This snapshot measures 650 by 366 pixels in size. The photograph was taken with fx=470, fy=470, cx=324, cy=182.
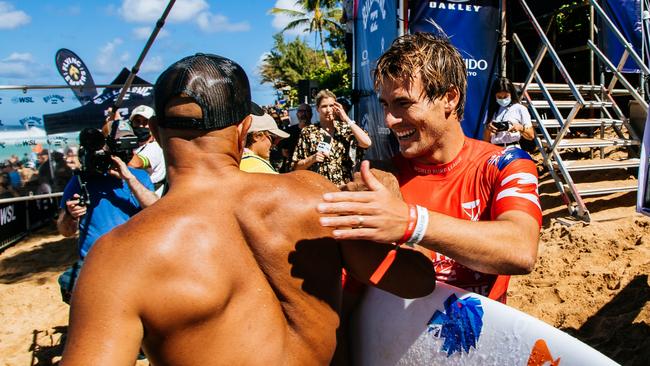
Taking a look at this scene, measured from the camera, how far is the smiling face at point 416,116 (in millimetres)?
1833

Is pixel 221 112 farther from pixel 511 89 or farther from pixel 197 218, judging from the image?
pixel 511 89

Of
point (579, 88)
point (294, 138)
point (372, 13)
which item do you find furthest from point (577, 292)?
point (294, 138)

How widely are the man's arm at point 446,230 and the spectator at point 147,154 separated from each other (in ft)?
9.84

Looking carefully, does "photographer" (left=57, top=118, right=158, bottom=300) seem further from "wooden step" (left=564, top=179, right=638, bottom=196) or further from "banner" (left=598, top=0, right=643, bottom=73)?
"banner" (left=598, top=0, right=643, bottom=73)

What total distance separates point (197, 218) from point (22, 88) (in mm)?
8159

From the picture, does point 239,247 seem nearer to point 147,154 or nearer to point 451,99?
point 451,99

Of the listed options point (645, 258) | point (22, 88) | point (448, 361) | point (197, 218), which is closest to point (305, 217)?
point (197, 218)

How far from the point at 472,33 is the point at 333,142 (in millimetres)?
2259

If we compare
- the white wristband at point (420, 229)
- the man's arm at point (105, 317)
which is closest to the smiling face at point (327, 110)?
the white wristband at point (420, 229)

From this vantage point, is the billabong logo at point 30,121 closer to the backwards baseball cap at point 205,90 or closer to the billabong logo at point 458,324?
the backwards baseball cap at point 205,90

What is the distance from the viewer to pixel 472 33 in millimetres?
5680

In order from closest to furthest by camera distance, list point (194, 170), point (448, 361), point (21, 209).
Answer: point (194, 170) → point (448, 361) → point (21, 209)

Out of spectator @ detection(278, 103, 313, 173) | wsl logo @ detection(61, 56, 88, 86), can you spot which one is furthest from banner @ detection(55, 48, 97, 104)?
spectator @ detection(278, 103, 313, 173)

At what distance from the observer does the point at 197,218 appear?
1195 millimetres
